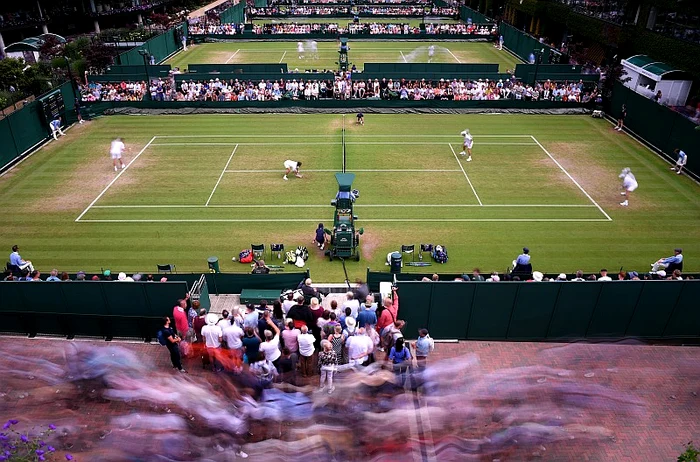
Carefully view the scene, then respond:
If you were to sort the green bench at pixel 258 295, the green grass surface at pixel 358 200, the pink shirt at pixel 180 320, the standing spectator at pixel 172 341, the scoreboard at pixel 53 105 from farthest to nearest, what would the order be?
the scoreboard at pixel 53 105, the green grass surface at pixel 358 200, the green bench at pixel 258 295, the pink shirt at pixel 180 320, the standing spectator at pixel 172 341

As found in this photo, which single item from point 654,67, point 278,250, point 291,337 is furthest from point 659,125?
point 291,337

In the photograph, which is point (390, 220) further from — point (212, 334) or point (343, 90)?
point (343, 90)

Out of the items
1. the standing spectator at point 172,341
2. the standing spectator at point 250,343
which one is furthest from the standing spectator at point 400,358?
the standing spectator at point 172,341

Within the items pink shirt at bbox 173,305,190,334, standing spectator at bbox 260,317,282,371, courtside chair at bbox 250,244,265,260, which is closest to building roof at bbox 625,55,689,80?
courtside chair at bbox 250,244,265,260

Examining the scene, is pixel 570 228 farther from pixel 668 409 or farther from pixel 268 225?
pixel 268 225

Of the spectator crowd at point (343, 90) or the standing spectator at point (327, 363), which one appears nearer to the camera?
the standing spectator at point (327, 363)

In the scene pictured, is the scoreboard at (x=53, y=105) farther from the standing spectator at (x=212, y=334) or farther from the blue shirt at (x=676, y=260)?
the blue shirt at (x=676, y=260)
